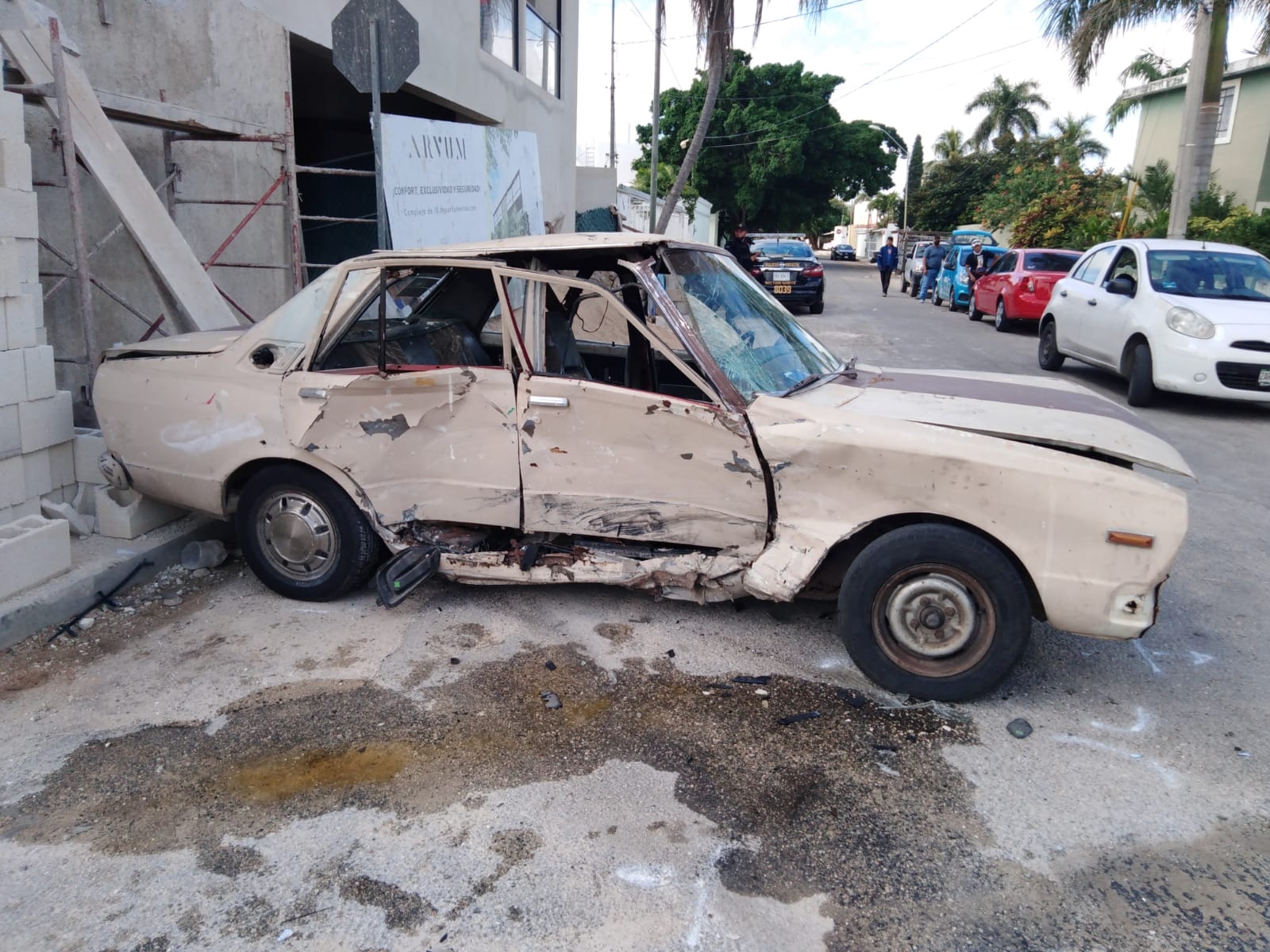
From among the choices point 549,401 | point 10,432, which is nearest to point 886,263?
point 549,401

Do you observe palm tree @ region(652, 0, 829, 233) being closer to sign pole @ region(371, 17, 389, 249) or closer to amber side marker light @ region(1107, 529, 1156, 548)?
sign pole @ region(371, 17, 389, 249)

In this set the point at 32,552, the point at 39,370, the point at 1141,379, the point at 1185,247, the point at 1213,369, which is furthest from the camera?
the point at 1185,247

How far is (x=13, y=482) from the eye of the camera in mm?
4793

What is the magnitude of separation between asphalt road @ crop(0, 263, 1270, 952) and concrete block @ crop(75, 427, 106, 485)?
0.96 metres

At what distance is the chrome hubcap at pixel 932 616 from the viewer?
11.5 feet

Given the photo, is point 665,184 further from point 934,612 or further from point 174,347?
point 934,612

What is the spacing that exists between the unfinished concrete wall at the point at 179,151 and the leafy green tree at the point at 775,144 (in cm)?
3605

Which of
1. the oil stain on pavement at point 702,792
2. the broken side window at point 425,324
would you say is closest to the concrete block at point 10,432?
the broken side window at point 425,324

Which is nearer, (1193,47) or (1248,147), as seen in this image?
(1193,47)

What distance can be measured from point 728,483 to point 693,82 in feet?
146

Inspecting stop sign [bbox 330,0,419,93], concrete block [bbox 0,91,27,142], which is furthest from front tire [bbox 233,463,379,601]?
stop sign [bbox 330,0,419,93]

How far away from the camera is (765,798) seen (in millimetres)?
3066

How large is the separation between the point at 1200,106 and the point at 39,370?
1923 cm

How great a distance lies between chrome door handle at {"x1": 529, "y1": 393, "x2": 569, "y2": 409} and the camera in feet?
12.9
